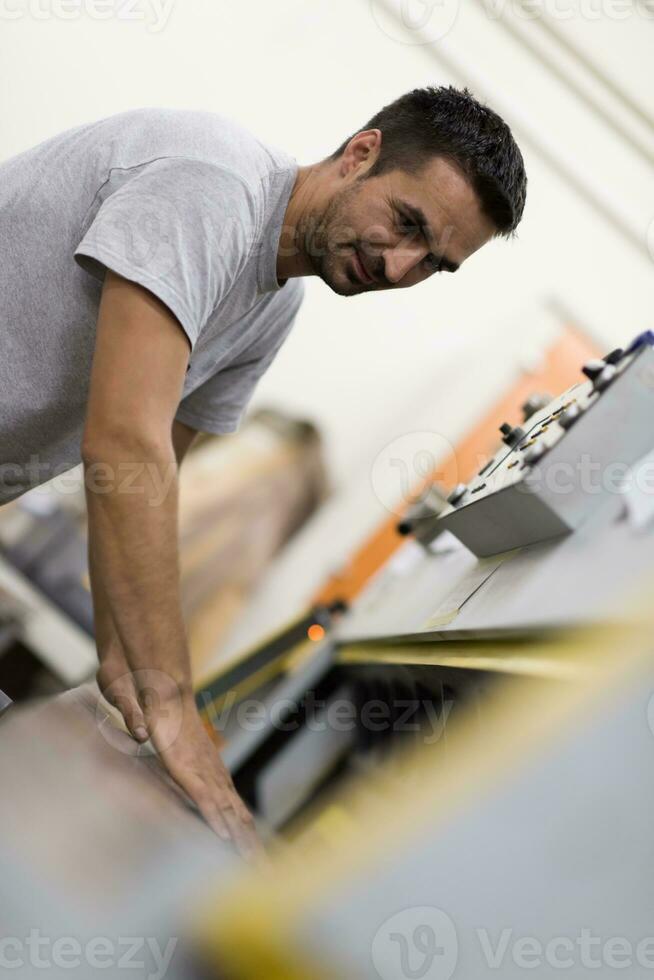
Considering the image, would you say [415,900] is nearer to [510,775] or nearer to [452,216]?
[510,775]

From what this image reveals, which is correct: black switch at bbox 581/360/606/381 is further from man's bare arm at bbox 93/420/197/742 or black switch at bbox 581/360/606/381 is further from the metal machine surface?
man's bare arm at bbox 93/420/197/742

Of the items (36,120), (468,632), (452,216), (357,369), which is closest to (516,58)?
(357,369)

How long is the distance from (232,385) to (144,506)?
0.54 meters

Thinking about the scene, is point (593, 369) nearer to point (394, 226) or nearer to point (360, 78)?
point (394, 226)

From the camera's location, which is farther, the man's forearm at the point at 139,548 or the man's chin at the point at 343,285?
the man's chin at the point at 343,285

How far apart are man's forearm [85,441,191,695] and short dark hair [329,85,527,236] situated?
505 millimetres

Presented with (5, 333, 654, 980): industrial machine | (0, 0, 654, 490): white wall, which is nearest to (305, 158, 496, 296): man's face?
(5, 333, 654, 980): industrial machine

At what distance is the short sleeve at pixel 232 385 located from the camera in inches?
50.9

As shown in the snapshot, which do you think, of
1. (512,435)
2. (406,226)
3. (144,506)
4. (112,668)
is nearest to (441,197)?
(406,226)

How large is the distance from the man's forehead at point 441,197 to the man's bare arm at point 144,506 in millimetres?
369

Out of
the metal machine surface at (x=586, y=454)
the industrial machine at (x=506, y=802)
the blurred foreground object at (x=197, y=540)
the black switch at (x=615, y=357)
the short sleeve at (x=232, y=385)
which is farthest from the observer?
the blurred foreground object at (x=197, y=540)

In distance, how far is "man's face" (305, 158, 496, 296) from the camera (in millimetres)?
1021

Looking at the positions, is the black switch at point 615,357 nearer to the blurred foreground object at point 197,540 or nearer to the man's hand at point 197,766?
the man's hand at point 197,766

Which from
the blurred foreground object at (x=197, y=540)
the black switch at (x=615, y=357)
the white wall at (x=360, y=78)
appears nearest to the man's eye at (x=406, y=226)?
the black switch at (x=615, y=357)
